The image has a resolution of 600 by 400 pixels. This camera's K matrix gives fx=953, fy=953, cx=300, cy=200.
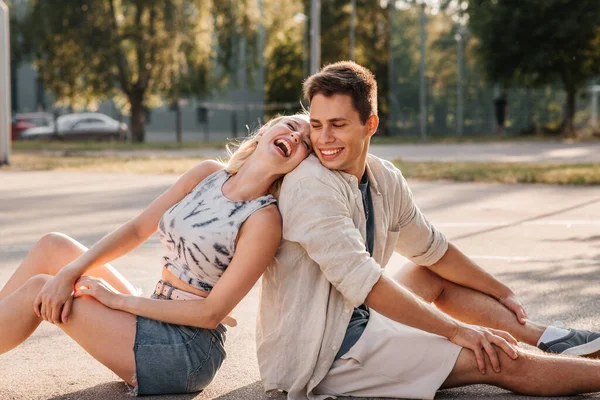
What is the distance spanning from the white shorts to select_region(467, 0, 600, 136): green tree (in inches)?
1309

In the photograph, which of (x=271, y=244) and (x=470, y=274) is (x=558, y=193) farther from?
(x=271, y=244)

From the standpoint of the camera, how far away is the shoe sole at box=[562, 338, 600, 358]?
408 centimetres

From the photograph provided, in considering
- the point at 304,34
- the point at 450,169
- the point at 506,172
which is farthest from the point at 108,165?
the point at 304,34

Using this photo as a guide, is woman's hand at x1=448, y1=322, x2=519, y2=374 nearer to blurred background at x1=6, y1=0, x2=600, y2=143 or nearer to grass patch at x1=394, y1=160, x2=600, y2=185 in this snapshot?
grass patch at x1=394, y1=160, x2=600, y2=185

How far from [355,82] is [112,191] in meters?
10.5

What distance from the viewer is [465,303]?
176 inches

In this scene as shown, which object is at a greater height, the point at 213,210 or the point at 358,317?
the point at 213,210

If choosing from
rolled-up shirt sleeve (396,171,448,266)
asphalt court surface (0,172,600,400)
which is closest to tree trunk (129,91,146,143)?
asphalt court surface (0,172,600,400)

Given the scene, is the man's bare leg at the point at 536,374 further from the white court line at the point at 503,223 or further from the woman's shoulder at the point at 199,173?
the white court line at the point at 503,223

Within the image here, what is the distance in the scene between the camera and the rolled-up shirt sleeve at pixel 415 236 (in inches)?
164

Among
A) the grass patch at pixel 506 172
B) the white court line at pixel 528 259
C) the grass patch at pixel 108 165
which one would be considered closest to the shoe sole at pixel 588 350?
the white court line at pixel 528 259

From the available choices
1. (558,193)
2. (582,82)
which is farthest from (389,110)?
(558,193)

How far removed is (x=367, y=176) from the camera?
12.9 ft

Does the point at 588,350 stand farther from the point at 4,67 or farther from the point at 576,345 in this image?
the point at 4,67
